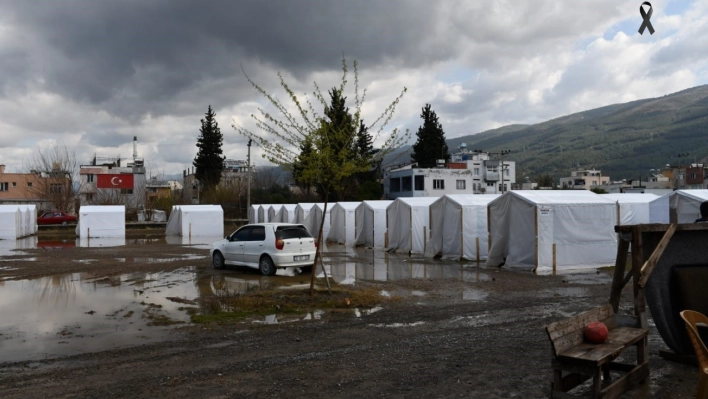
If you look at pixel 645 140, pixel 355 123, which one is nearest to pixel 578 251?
pixel 355 123

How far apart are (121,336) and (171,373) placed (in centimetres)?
276

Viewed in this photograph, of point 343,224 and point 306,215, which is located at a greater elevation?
point 306,215

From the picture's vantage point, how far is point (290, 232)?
658 inches

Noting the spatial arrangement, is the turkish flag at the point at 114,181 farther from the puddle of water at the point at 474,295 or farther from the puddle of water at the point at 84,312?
the puddle of water at the point at 474,295

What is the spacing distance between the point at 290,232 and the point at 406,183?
58.7 meters

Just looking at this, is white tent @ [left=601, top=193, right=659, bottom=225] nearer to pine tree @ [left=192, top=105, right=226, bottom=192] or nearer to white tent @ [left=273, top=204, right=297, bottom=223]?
white tent @ [left=273, top=204, right=297, bottom=223]

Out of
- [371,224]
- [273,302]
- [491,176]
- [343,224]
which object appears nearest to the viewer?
[273,302]

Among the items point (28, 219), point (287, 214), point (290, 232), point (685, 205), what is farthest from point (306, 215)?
point (685, 205)

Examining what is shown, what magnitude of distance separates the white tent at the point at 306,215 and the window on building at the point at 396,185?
1547 inches

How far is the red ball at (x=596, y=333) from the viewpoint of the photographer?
5.46m

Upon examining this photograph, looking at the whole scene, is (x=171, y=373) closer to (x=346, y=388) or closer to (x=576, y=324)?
(x=346, y=388)

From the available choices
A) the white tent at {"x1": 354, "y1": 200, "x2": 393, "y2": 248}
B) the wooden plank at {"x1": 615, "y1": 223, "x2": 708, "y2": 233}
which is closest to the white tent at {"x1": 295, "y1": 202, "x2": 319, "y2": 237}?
the white tent at {"x1": 354, "y1": 200, "x2": 393, "y2": 248}

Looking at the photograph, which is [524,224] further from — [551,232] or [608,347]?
[608,347]

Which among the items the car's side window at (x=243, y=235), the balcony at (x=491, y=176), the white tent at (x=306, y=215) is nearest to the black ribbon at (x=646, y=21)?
the car's side window at (x=243, y=235)
